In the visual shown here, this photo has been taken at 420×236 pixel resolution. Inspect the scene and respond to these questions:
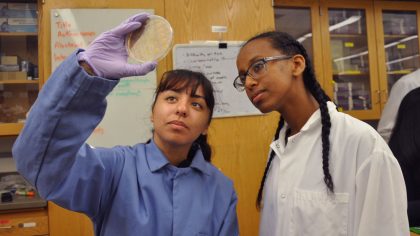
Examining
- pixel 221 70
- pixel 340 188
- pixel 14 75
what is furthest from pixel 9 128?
pixel 340 188

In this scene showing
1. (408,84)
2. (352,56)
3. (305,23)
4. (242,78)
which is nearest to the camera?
(242,78)

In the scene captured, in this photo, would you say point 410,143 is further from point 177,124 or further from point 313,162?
point 177,124

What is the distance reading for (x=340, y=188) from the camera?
906 mm

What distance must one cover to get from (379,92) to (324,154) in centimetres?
225

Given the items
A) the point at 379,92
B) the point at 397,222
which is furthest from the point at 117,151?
the point at 379,92

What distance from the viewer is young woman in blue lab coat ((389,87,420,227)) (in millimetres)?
1853

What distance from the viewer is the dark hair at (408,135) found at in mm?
1854

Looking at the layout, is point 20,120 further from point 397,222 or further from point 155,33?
point 397,222

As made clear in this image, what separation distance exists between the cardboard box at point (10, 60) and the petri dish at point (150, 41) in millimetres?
1889

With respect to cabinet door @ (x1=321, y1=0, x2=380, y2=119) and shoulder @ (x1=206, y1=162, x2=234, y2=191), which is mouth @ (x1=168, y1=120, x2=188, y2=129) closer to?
shoulder @ (x1=206, y1=162, x2=234, y2=191)

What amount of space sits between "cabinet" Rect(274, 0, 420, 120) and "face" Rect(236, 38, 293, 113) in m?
1.79

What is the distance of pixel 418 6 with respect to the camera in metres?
3.02

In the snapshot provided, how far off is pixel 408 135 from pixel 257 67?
4.48 feet

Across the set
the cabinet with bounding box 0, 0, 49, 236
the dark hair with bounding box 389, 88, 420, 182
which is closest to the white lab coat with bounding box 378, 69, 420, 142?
the dark hair with bounding box 389, 88, 420, 182
